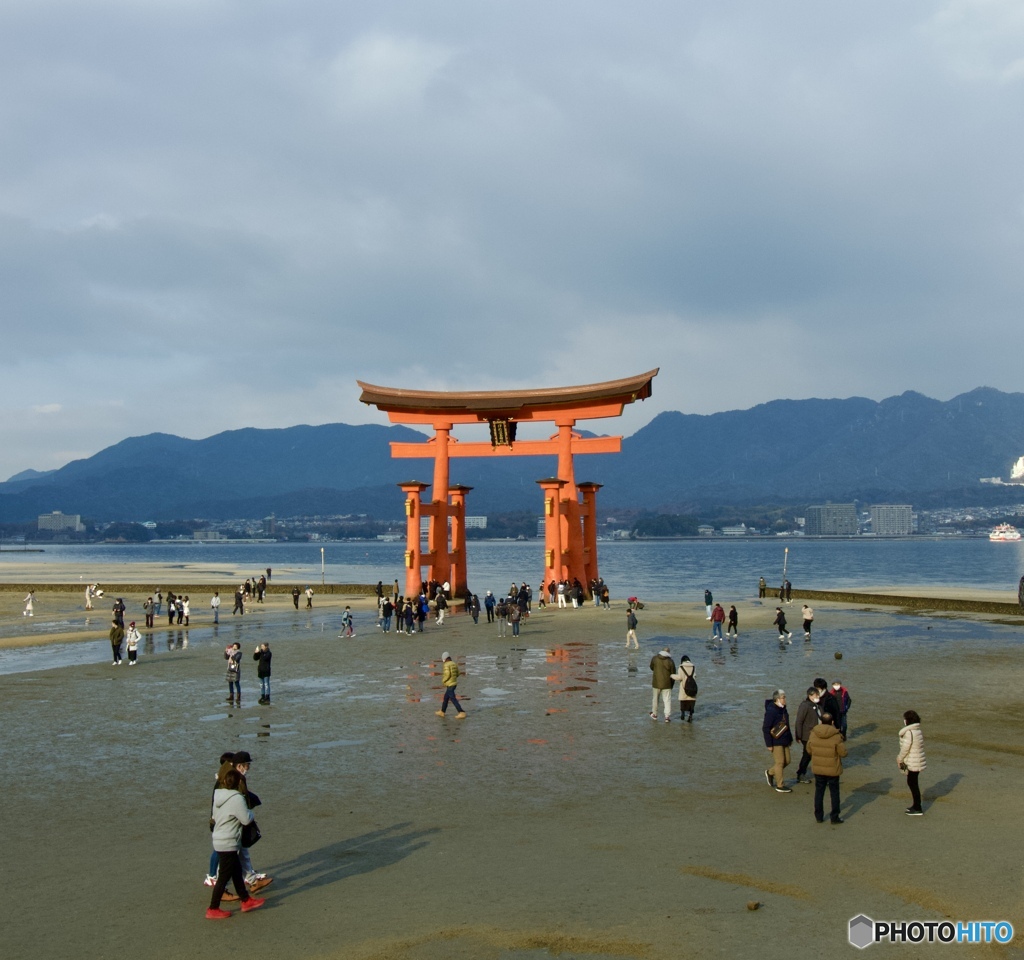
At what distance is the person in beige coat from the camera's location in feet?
32.9

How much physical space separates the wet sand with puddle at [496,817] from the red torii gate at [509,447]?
68.8 feet

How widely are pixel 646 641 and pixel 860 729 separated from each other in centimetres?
1420

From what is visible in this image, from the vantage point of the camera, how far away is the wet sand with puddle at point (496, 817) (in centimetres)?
750

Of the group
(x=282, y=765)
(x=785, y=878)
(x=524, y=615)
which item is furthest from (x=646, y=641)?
(x=785, y=878)

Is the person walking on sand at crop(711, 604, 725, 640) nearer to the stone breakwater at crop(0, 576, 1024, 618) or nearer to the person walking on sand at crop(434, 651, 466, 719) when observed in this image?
the person walking on sand at crop(434, 651, 466, 719)

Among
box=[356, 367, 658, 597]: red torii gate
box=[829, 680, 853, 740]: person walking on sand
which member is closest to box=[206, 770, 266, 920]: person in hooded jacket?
box=[829, 680, 853, 740]: person walking on sand

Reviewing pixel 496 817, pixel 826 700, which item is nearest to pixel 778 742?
pixel 826 700

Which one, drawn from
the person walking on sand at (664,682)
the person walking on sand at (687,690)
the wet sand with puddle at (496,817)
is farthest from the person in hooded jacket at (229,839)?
the person walking on sand at (687,690)

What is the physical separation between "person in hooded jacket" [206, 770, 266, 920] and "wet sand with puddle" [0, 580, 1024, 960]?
5.7 inches

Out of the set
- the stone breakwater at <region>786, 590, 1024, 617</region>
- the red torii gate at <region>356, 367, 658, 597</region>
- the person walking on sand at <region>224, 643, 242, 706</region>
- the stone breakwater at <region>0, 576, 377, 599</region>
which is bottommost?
the stone breakwater at <region>0, 576, 377, 599</region>

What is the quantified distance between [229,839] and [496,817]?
3835 mm

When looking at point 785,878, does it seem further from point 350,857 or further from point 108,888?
point 108,888

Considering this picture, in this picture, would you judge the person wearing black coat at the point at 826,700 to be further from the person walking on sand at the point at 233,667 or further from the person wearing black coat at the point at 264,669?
the person walking on sand at the point at 233,667

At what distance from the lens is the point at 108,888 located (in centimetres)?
844
